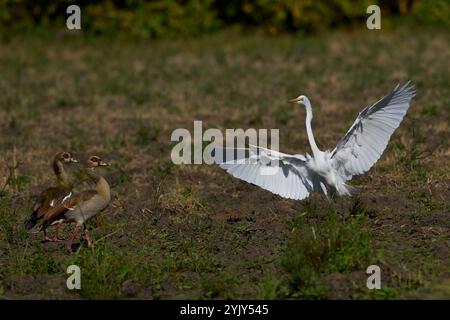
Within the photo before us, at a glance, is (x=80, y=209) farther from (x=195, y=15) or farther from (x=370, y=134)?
(x=195, y=15)

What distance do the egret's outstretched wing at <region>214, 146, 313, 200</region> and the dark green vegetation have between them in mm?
209

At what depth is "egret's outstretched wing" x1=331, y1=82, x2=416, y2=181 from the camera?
8.55 m

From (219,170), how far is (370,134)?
7.94 feet

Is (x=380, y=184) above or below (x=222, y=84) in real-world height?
below

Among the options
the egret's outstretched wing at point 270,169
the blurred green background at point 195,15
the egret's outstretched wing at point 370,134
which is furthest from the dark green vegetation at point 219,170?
the blurred green background at point 195,15

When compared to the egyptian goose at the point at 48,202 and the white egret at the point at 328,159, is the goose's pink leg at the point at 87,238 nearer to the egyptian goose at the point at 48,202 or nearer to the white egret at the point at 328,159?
the egyptian goose at the point at 48,202

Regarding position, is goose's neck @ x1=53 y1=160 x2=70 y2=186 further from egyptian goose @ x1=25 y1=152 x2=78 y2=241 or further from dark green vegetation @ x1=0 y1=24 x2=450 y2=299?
dark green vegetation @ x1=0 y1=24 x2=450 y2=299

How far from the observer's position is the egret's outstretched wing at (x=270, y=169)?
352 inches

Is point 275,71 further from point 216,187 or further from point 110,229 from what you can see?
point 110,229

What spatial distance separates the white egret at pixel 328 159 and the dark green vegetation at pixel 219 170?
0.22m

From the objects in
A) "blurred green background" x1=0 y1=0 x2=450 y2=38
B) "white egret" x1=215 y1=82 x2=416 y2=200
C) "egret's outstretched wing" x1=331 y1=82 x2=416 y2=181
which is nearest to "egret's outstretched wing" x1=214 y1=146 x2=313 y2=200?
"white egret" x1=215 y1=82 x2=416 y2=200

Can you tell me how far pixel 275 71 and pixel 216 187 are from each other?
6.64m

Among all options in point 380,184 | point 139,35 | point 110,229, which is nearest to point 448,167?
point 380,184
